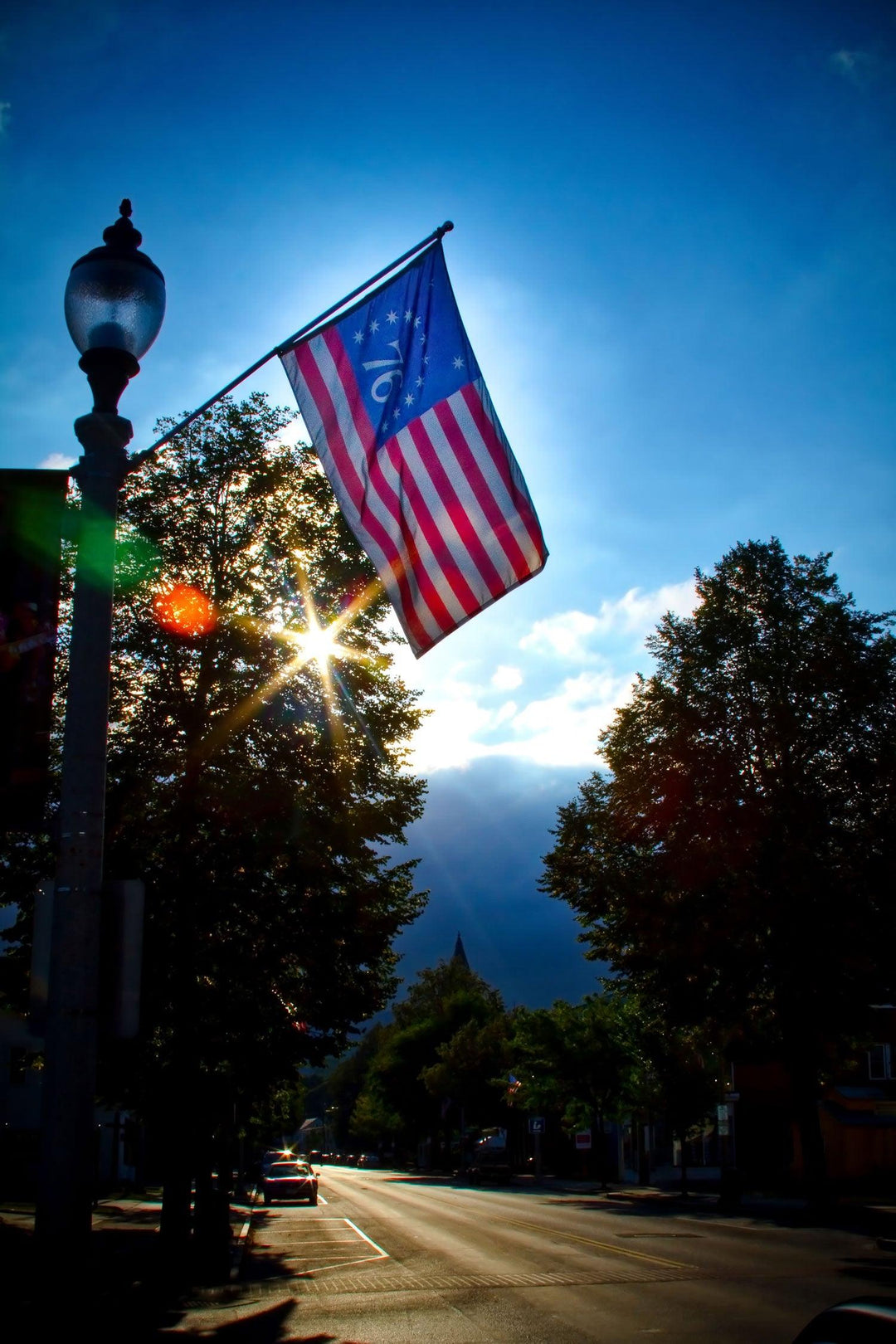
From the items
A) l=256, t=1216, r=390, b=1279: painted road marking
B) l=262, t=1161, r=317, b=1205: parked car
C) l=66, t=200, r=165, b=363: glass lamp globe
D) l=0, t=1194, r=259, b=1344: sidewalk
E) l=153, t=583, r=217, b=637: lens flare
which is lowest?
l=262, t=1161, r=317, b=1205: parked car

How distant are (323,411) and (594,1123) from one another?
5135 centimetres

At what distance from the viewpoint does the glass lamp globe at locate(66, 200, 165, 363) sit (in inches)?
227

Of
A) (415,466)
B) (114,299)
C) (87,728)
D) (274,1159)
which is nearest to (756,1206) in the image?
(415,466)

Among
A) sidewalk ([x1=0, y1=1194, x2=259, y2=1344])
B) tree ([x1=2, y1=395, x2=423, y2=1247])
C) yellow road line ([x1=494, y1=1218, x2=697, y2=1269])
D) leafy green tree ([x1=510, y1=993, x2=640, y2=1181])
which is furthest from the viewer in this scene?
leafy green tree ([x1=510, y1=993, x2=640, y2=1181])

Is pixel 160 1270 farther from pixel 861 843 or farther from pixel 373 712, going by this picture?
pixel 861 843

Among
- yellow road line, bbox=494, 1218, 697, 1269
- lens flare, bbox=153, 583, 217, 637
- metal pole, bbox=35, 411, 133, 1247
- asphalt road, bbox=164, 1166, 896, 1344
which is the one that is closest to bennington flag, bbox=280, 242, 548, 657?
metal pole, bbox=35, 411, 133, 1247

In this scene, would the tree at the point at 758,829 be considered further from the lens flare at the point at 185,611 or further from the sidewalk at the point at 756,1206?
the lens flare at the point at 185,611

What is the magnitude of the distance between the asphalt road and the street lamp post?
766cm

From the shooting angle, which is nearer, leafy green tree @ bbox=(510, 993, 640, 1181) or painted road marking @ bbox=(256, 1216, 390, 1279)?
painted road marking @ bbox=(256, 1216, 390, 1279)

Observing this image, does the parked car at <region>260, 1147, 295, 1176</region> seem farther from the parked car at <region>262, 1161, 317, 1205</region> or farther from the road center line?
the road center line

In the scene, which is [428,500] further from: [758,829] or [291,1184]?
[291,1184]

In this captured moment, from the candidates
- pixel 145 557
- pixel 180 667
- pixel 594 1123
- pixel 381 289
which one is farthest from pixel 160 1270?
pixel 594 1123

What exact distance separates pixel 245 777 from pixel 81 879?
14200 mm

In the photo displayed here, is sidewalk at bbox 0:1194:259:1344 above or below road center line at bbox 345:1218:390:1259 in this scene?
above
